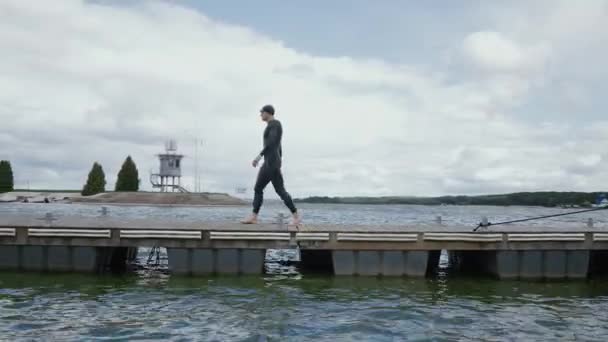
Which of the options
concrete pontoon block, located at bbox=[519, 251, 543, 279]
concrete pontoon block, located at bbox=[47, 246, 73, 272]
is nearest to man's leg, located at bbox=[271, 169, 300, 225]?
concrete pontoon block, located at bbox=[47, 246, 73, 272]

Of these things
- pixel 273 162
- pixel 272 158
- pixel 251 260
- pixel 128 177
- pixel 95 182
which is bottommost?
pixel 251 260

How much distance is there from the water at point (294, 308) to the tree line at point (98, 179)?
11980cm

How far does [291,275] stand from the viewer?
1552 cm

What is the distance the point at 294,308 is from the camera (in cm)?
1105

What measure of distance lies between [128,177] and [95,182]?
13514 millimetres

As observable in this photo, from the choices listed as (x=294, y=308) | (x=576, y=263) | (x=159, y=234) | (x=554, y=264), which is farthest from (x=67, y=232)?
(x=576, y=263)

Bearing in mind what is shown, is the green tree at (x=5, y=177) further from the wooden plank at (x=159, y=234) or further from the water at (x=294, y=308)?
the water at (x=294, y=308)

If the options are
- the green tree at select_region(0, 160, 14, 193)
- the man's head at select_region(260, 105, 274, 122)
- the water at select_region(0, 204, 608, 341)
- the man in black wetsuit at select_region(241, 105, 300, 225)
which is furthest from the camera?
the green tree at select_region(0, 160, 14, 193)

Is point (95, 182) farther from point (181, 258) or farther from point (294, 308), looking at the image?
point (294, 308)

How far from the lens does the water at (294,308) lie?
30.3 feet

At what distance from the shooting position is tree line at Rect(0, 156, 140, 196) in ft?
422

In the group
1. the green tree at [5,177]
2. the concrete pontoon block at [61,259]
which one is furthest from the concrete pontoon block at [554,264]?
the green tree at [5,177]

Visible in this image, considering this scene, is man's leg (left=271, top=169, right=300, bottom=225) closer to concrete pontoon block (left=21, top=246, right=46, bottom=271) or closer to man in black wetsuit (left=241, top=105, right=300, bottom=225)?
man in black wetsuit (left=241, top=105, right=300, bottom=225)

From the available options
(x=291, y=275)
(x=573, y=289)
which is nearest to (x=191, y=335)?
(x=291, y=275)
